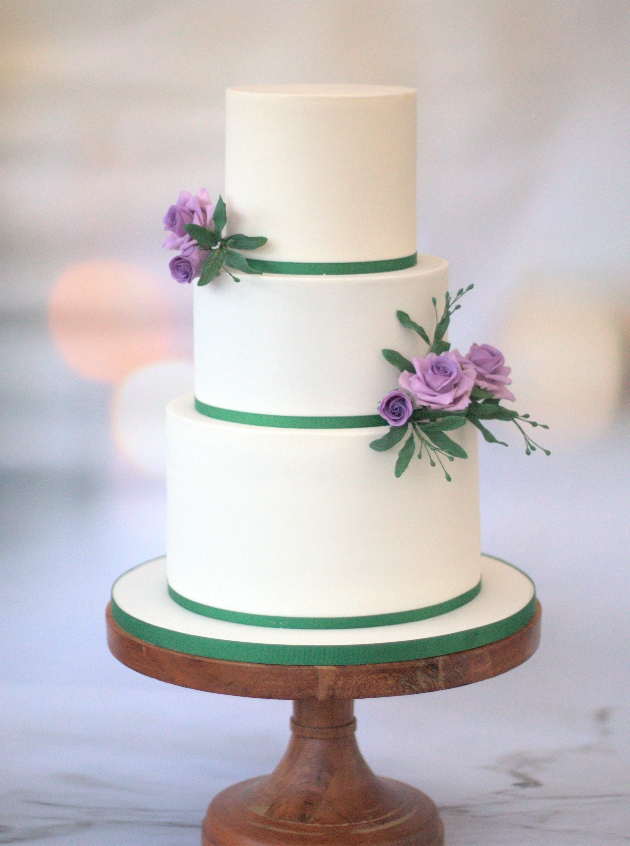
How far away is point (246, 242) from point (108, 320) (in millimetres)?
1654

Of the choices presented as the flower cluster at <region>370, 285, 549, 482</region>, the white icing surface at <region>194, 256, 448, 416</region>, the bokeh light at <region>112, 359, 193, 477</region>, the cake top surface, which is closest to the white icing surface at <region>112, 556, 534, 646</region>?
the flower cluster at <region>370, 285, 549, 482</region>

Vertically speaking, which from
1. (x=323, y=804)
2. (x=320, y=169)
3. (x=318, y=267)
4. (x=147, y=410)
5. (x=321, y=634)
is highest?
(x=320, y=169)

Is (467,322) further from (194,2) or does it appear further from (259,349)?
(259,349)

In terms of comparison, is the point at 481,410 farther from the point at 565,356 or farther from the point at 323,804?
the point at 565,356

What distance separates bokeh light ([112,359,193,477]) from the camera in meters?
4.37

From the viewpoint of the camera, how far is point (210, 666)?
2771 millimetres

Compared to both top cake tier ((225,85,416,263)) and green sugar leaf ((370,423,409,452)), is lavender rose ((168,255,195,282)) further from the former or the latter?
green sugar leaf ((370,423,409,452))

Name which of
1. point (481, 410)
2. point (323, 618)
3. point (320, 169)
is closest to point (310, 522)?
point (323, 618)

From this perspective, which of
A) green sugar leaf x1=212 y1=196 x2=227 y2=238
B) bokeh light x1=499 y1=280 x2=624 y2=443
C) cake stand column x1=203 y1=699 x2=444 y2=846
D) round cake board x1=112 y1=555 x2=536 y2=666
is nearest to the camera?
round cake board x1=112 y1=555 x2=536 y2=666

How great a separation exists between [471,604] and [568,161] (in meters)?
1.71

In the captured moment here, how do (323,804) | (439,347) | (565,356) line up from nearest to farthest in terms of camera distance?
(439,347) < (323,804) < (565,356)

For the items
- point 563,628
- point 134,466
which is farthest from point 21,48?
point 563,628

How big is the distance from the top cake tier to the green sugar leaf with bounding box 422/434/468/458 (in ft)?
1.10

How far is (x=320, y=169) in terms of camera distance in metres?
2.80
